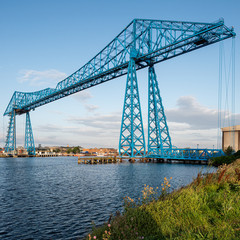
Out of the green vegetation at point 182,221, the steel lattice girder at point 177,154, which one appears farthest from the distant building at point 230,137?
the green vegetation at point 182,221

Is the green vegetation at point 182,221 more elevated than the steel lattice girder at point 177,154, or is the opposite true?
the green vegetation at point 182,221

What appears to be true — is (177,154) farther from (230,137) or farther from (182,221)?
(182,221)

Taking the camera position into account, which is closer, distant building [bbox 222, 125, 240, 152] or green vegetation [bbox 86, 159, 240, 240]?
green vegetation [bbox 86, 159, 240, 240]

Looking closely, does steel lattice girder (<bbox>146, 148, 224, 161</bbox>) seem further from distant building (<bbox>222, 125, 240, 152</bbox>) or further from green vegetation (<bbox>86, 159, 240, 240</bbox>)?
green vegetation (<bbox>86, 159, 240, 240</bbox>)

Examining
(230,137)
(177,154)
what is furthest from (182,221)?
(230,137)

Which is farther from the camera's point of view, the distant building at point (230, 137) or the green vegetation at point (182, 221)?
the distant building at point (230, 137)

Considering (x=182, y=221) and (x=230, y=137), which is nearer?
(x=182, y=221)

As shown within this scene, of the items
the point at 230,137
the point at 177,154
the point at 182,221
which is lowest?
the point at 177,154

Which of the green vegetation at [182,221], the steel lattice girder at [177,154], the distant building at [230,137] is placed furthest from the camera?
the distant building at [230,137]

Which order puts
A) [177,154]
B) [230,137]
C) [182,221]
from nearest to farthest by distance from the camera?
1. [182,221]
2. [177,154]
3. [230,137]

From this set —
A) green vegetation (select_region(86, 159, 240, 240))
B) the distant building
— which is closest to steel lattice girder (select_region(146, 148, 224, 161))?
the distant building

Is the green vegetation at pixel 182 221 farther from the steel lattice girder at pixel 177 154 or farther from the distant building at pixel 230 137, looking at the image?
the distant building at pixel 230 137

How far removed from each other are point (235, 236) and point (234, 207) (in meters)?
1.99

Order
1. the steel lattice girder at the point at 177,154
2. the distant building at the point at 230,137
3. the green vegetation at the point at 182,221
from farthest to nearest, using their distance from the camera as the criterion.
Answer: the distant building at the point at 230,137, the steel lattice girder at the point at 177,154, the green vegetation at the point at 182,221
